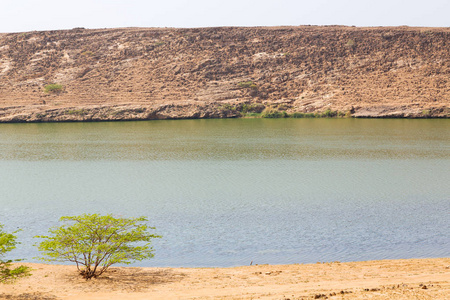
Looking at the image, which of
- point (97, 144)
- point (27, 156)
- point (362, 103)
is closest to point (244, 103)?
point (362, 103)

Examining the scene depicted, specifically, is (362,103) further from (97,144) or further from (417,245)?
(417,245)

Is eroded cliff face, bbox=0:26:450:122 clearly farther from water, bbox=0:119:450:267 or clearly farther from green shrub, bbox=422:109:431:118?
water, bbox=0:119:450:267

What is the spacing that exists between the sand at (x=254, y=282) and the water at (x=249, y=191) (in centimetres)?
143

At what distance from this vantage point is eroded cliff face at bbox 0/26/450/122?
59781mm

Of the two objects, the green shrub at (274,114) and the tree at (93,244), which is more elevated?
the green shrub at (274,114)

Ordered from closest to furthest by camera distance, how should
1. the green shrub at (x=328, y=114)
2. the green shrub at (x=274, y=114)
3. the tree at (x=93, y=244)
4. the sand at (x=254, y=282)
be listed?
the sand at (x=254, y=282) → the tree at (x=93, y=244) → the green shrub at (x=328, y=114) → the green shrub at (x=274, y=114)

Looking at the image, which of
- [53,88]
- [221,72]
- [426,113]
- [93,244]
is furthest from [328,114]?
[93,244]

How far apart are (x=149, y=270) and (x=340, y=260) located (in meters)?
4.26

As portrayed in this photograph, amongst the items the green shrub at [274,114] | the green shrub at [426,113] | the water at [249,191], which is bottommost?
the water at [249,191]

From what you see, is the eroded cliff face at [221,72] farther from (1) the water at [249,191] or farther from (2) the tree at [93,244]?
(2) the tree at [93,244]

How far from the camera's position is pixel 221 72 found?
69.3 meters

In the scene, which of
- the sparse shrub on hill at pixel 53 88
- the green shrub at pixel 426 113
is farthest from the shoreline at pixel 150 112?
the sparse shrub on hill at pixel 53 88

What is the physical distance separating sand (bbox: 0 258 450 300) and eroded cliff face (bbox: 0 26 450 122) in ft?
159

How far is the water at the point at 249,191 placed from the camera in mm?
12922
